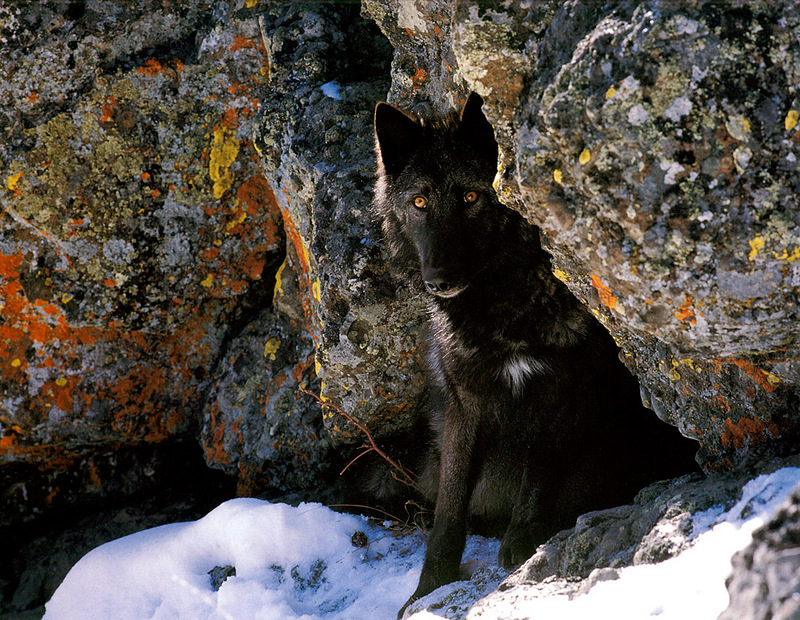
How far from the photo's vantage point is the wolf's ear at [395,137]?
3119 millimetres

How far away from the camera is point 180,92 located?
4586mm

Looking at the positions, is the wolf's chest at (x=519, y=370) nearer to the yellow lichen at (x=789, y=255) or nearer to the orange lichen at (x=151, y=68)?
the yellow lichen at (x=789, y=255)

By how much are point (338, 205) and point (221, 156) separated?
4.11ft

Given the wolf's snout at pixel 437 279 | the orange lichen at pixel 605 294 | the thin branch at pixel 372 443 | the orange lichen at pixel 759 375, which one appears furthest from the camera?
the thin branch at pixel 372 443

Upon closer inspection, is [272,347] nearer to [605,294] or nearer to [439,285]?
[439,285]

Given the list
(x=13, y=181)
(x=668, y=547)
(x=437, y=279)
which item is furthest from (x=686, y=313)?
(x=13, y=181)

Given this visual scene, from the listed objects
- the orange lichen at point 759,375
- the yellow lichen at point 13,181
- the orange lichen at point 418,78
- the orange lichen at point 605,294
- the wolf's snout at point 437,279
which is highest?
the orange lichen at point 418,78

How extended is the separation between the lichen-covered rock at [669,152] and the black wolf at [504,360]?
2.98 feet

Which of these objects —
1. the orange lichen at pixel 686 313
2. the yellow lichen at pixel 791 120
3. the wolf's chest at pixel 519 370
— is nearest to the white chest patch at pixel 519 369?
the wolf's chest at pixel 519 370

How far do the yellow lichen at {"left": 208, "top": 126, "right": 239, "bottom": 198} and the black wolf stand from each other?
171 centimetres

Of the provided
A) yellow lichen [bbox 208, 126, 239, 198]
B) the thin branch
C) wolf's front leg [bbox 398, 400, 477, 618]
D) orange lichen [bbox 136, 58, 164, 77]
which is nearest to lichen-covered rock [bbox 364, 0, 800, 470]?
wolf's front leg [bbox 398, 400, 477, 618]

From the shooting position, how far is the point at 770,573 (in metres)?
1.45

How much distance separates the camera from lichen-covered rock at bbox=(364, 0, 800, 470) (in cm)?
161

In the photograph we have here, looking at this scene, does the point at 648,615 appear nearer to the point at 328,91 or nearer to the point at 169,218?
the point at 328,91
